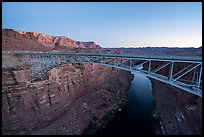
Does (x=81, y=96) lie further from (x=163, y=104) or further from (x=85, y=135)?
(x=163, y=104)

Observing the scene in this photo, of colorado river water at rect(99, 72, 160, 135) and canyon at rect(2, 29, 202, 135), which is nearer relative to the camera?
canyon at rect(2, 29, 202, 135)

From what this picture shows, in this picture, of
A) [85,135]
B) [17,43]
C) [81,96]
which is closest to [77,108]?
[81,96]

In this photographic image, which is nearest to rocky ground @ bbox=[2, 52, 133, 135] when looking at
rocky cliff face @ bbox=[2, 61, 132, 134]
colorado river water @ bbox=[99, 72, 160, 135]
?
rocky cliff face @ bbox=[2, 61, 132, 134]

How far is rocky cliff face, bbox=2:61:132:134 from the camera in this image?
2398 centimetres

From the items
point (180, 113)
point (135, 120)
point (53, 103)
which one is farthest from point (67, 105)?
point (180, 113)

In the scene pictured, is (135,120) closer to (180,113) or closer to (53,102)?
(180,113)

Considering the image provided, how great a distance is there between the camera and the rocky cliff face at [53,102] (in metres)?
24.0

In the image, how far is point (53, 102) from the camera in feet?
92.3

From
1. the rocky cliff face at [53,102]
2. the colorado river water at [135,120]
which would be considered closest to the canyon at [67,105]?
the rocky cliff face at [53,102]

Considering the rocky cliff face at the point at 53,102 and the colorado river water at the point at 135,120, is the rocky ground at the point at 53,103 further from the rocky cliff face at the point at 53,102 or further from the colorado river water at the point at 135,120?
the colorado river water at the point at 135,120

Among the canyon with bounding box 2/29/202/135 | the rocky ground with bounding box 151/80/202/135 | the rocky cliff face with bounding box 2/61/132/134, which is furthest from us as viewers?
Answer: the rocky cliff face with bounding box 2/61/132/134

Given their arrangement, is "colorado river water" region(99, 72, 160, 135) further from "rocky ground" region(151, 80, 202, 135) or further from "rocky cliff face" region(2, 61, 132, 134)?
"rocky cliff face" region(2, 61, 132, 134)

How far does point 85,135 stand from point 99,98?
11.5 m

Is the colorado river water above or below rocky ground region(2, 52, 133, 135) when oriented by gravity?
below
